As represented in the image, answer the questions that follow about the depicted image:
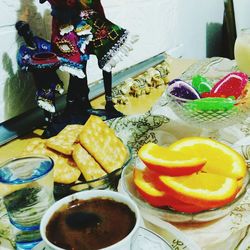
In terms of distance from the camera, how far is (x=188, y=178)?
1.75 feet

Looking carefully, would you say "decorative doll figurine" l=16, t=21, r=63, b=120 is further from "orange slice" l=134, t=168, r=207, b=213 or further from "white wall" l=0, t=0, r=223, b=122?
"orange slice" l=134, t=168, r=207, b=213

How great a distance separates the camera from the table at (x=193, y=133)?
50 cm

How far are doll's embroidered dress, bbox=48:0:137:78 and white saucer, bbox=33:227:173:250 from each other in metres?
0.41

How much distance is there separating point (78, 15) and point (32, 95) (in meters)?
0.22

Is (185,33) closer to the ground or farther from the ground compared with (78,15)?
closer to the ground

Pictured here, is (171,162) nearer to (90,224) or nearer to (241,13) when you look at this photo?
(90,224)

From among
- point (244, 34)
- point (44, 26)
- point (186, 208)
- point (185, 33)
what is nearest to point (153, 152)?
point (186, 208)

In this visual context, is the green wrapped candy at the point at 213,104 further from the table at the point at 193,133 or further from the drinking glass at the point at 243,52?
the drinking glass at the point at 243,52

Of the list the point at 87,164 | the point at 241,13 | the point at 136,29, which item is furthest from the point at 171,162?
the point at 241,13

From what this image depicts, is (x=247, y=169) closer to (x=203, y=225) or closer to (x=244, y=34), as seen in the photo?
(x=203, y=225)

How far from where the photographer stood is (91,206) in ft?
1.54

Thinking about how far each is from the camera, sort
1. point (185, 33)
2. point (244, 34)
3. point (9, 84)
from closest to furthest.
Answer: point (9, 84)
point (244, 34)
point (185, 33)

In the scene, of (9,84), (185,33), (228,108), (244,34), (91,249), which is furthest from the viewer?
(185,33)

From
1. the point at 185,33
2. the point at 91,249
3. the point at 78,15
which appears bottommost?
the point at 185,33
